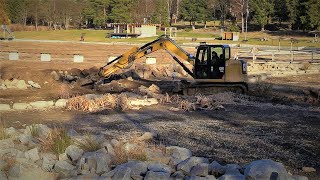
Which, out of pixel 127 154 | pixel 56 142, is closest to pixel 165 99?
pixel 56 142

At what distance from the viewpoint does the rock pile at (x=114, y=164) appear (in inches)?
327

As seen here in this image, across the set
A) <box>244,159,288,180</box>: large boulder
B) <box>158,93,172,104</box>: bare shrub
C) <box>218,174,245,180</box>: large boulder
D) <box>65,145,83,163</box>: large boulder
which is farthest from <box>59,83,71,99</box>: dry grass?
<box>244,159,288,180</box>: large boulder

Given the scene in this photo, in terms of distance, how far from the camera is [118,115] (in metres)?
16.6

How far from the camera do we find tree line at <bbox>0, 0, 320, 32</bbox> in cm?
8344

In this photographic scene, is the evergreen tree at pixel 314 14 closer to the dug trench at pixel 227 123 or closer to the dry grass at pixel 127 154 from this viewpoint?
the dug trench at pixel 227 123

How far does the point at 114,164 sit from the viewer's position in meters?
9.11

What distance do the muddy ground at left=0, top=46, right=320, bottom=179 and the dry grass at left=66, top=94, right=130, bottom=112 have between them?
1.52ft

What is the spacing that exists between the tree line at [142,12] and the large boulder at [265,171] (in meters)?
73.6

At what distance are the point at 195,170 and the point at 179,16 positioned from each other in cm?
11018

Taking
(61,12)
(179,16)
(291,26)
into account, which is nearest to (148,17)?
(179,16)

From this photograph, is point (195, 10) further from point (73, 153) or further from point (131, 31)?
point (73, 153)

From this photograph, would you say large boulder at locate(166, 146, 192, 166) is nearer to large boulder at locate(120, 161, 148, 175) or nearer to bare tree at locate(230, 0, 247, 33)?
large boulder at locate(120, 161, 148, 175)

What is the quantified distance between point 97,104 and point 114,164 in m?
8.89

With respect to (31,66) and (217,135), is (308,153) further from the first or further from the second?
(31,66)
